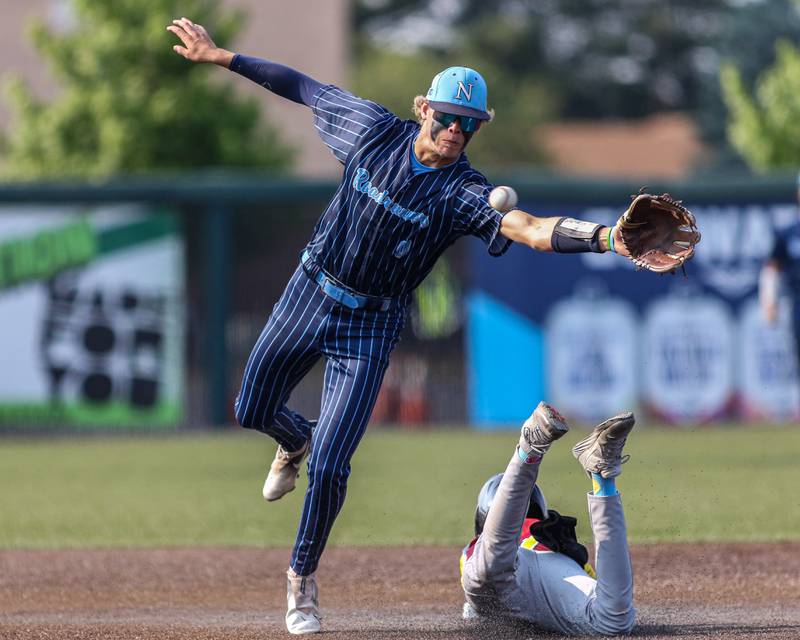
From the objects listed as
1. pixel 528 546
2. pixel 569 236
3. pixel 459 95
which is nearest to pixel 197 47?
pixel 459 95

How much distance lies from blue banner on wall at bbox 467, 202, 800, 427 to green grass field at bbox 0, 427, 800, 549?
0.41 m

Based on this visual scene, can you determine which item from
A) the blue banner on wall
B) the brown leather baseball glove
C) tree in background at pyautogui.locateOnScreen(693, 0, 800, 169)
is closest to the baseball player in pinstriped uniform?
the brown leather baseball glove

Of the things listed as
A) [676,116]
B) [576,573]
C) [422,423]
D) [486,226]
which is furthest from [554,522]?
[676,116]

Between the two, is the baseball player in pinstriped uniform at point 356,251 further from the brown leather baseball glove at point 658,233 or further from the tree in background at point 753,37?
the tree in background at point 753,37

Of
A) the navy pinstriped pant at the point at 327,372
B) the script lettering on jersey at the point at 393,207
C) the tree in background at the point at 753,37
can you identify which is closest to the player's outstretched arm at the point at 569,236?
the script lettering on jersey at the point at 393,207

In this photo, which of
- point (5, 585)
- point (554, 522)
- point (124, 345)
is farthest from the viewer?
point (124, 345)

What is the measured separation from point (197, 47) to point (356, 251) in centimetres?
120

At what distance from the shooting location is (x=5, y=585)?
7.66 meters

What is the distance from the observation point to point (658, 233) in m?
5.20

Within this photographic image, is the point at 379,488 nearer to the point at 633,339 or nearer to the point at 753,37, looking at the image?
the point at 633,339

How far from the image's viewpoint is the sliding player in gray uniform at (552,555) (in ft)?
18.5

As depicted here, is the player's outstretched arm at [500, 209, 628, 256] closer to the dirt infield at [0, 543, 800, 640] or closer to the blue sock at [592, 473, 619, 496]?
Result: the blue sock at [592, 473, 619, 496]

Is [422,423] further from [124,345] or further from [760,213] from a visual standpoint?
[760,213]

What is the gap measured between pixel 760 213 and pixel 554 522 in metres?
10.9
